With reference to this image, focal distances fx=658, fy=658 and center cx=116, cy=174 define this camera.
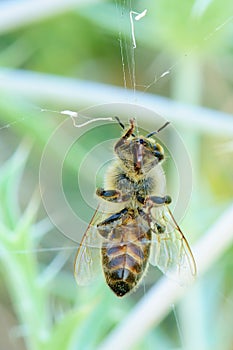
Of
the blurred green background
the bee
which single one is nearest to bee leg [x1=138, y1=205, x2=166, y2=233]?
the bee

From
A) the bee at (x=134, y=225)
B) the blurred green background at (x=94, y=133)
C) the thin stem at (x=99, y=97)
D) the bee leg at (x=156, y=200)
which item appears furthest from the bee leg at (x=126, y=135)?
the thin stem at (x=99, y=97)

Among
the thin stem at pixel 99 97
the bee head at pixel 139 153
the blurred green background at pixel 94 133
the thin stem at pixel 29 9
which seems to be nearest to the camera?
the bee head at pixel 139 153

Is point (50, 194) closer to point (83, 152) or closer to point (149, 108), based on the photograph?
point (83, 152)

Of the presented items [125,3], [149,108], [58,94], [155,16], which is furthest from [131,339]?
[125,3]

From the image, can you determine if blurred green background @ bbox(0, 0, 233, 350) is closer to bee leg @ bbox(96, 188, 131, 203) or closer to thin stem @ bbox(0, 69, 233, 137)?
thin stem @ bbox(0, 69, 233, 137)

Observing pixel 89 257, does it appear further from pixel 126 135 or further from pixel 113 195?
pixel 126 135

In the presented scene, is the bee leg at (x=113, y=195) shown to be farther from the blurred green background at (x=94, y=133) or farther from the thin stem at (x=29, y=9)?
the thin stem at (x=29, y=9)
